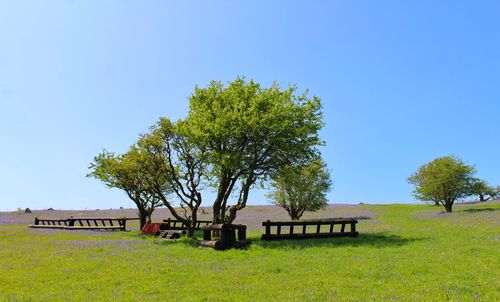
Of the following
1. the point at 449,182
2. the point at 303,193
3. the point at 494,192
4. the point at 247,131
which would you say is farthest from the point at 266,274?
the point at 494,192

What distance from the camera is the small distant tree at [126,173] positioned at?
36.1m

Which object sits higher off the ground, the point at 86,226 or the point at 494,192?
the point at 494,192

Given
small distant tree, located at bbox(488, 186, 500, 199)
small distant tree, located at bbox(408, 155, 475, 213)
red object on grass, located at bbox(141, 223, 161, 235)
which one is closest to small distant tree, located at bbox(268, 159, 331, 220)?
small distant tree, located at bbox(408, 155, 475, 213)

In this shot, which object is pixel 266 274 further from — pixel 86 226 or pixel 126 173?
pixel 86 226

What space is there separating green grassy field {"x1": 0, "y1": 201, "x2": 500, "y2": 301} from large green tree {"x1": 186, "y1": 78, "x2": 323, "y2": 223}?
29.4 ft

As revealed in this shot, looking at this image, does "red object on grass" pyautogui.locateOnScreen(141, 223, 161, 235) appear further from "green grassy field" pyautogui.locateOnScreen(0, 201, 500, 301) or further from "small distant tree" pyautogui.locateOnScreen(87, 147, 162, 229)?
"green grassy field" pyautogui.locateOnScreen(0, 201, 500, 301)

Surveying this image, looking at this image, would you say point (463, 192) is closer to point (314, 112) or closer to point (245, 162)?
point (314, 112)

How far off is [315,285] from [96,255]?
45.6ft

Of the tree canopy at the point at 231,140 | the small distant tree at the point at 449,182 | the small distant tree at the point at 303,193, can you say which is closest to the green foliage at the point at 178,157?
the tree canopy at the point at 231,140

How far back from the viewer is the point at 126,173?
1491 inches

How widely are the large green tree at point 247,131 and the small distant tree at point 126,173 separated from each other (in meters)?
7.68

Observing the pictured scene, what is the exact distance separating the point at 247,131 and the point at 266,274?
15.6 meters

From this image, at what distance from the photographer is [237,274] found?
14969 mm

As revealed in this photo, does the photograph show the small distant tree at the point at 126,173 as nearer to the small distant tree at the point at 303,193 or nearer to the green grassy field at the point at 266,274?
the green grassy field at the point at 266,274
